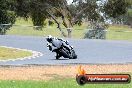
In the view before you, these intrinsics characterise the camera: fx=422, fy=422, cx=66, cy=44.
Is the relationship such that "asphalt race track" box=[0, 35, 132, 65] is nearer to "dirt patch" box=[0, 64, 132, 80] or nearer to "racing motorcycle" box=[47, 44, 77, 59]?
"racing motorcycle" box=[47, 44, 77, 59]

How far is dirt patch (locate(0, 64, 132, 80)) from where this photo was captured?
12.7m

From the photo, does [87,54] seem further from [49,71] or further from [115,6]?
[115,6]

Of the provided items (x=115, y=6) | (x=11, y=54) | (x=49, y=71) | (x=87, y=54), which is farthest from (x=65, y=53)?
(x=115, y=6)

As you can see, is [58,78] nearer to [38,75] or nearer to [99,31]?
[38,75]

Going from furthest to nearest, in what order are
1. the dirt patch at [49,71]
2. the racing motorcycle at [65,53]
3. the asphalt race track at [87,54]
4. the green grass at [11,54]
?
the green grass at [11,54] → the racing motorcycle at [65,53] → the asphalt race track at [87,54] → the dirt patch at [49,71]

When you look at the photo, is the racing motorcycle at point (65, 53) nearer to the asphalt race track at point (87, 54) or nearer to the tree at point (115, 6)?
the asphalt race track at point (87, 54)

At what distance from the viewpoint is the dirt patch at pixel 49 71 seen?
1273 cm

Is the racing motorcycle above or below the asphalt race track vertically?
above

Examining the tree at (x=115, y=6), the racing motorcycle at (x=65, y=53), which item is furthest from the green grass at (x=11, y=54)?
the tree at (x=115, y=6)

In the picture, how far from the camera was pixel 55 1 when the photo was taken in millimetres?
50812

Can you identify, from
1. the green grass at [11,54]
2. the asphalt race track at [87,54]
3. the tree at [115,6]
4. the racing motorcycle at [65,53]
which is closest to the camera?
the asphalt race track at [87,54]

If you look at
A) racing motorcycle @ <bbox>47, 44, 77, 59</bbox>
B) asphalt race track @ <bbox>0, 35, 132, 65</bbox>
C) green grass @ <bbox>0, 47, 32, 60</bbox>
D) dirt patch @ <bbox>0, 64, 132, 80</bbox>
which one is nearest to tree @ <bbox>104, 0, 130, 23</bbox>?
asphalt race track @ <bbox>0, 35, 132, 65</bbox>

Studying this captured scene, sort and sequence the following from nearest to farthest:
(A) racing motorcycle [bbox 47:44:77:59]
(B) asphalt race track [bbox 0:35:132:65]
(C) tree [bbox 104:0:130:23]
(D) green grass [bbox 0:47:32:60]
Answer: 1. (B) asphalt race track [bbox 0:35:132:65]
2. (A) racing motorcycle [bbox 47:44:77:59]
3. (D) green grass [bbox 0:47:32:60]
4. (C) tree [bbox 104:0:130:23]

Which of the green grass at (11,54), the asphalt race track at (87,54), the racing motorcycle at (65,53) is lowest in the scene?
the asphalt race track at (87,54)
